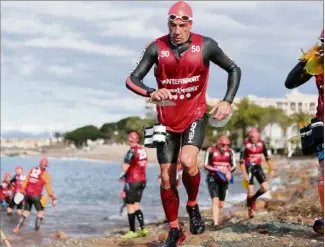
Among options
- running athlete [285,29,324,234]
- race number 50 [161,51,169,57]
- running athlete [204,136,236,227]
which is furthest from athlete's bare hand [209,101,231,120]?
running athlete [204,136,236,227]

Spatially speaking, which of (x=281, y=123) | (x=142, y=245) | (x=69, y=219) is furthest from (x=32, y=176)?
(x=281, y=123)

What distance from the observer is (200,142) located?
7.23 meters

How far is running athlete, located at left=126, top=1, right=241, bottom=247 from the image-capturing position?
7047 mm

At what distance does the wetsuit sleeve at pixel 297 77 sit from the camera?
7.73 m

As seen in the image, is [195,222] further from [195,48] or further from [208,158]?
[208,158]

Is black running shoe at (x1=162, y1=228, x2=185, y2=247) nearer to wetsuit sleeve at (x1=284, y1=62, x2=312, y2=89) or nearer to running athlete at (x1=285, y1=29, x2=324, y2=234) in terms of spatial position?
running athlete at (x1=285, y1=29, x2=324, y2=234)

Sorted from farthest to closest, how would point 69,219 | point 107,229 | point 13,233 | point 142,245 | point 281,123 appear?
1. point 281,123
2. point 69,219
3. point 107,229
4. point 13,233
5. point 142,245

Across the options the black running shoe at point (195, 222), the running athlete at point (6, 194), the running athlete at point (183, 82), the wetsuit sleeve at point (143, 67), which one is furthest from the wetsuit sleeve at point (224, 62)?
the running athlete at point (6, 194)

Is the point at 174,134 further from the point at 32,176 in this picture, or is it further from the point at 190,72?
the point at 32,176

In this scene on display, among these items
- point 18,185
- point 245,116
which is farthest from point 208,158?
point 245,116

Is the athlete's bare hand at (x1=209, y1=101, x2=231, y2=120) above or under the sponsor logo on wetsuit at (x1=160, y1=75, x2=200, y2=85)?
under

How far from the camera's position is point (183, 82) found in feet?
23.5

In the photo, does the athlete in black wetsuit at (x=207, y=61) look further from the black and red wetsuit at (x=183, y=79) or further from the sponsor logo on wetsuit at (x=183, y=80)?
the sponsor logo on wetsuit at (x=183, y=80)

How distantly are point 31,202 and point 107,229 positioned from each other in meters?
2.21
